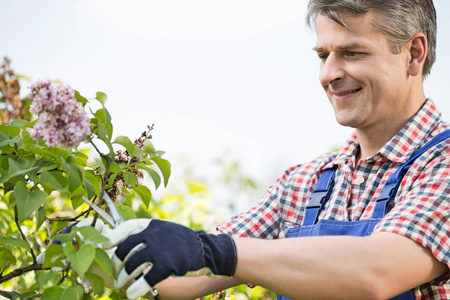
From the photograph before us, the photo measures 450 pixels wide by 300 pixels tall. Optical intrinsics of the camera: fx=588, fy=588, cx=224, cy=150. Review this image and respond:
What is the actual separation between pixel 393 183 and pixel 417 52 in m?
0.45

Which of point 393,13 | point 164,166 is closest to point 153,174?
point 164,166

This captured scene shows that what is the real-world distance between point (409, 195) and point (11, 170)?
3.10 ft

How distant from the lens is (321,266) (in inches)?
50.1

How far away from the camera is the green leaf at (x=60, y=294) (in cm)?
120

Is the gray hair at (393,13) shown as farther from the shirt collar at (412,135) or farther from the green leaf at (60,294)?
the green leaf at (60,294)

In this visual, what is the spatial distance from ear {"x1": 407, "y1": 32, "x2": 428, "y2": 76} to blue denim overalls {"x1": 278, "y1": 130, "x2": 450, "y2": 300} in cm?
24

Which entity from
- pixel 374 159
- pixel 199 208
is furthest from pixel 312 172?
pixel 199 208

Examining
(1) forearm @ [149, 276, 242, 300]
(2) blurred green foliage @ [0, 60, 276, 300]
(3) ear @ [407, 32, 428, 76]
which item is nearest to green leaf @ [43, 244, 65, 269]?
(2) blurred green foliage @ [0, 60, 276, 300]

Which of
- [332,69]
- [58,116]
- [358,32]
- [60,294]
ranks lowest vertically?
[60,294]

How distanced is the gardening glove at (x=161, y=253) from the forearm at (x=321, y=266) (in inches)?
2.1

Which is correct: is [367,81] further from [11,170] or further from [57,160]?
[11,170]

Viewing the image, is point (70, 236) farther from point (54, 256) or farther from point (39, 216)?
point (39, 216)

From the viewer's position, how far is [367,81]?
1.72 metres

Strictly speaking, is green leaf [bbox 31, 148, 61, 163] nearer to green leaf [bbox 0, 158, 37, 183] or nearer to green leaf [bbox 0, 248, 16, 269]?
green leaf [bbox 0, 158, 37, 183]
